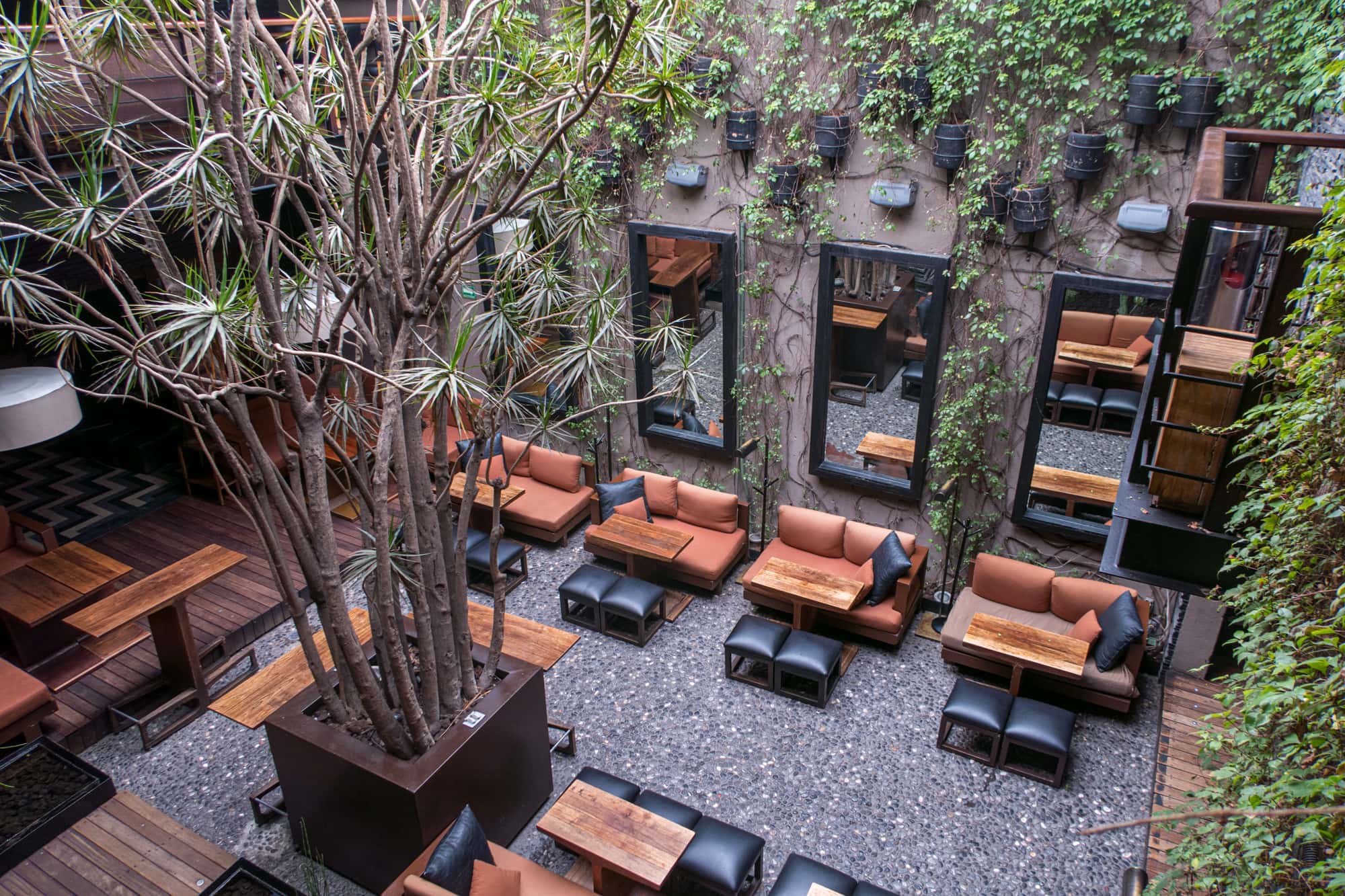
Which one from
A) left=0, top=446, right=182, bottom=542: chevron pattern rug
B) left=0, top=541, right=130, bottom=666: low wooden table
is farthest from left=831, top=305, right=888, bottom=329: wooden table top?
left=0, top=446, right=182, bottom=542: chevron pattern rug

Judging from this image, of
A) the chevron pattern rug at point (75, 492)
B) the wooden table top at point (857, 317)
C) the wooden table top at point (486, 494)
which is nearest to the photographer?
the wooden table top at point (857, 317)

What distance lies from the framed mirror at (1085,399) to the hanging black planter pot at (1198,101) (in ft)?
3.67

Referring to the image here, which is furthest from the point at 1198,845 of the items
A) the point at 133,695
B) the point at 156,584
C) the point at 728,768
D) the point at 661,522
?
the point at 133,695

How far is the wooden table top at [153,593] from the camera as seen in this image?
6723 millimetres

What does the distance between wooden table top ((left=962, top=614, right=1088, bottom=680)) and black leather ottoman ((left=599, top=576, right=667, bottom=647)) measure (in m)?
2.53

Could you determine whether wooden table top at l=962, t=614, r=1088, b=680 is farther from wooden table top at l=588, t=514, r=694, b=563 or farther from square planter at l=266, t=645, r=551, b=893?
square planter at l=266, t=645, r=551, b=893

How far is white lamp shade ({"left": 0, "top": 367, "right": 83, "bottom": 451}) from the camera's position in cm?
609

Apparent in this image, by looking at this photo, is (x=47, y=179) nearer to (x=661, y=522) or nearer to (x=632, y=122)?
(x=632, y=122)

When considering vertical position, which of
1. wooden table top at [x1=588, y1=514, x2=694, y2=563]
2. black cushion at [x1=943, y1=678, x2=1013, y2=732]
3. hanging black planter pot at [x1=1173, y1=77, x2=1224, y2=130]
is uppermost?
hanging black planter pot at [x1=1173, y1=77, x2=1224, y2=130]

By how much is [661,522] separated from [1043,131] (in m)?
4.69

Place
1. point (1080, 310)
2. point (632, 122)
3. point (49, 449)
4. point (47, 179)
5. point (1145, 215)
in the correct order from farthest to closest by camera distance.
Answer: point (49, 449), point (632, 122), point (1080, 310), point (1145, 215), point (47, 179)

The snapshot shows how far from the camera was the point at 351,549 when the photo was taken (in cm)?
934

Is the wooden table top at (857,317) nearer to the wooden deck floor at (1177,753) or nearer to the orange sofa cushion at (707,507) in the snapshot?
the orange sofa cushion at (707,507)

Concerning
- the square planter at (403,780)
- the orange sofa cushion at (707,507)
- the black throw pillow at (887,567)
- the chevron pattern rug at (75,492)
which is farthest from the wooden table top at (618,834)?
the chevron pattern rug at (75,492)
